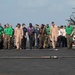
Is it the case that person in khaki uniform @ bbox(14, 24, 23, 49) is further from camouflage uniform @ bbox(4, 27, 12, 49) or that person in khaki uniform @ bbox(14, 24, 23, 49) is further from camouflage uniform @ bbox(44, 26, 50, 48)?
camouflage uniform @ bbox(44, 26, 50, 48)

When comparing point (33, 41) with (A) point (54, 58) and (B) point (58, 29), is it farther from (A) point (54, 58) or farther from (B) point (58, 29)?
(A) point (54, 58)

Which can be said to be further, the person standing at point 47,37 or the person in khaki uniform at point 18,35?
the person standing at point 47,37

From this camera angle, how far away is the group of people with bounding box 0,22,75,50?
2775 centimetres

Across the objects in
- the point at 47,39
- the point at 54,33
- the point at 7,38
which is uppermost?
the point at 54,33

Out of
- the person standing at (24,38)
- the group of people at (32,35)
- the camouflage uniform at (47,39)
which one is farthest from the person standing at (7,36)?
the camouflage uniform at (47,39)

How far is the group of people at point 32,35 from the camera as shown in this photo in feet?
91.0

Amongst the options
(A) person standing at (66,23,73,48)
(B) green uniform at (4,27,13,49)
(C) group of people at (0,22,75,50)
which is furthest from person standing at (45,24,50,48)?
(B) green uniform at (4,27,13,49)

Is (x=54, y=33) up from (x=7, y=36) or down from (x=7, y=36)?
up

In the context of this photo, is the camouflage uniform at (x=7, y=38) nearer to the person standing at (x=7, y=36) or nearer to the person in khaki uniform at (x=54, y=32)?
the person standing at (x=7, y=36)

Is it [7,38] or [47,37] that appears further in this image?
[47,37]

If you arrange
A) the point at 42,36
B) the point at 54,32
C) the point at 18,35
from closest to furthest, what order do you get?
the point at 18,35
the point at 54,32
the point at 42,36

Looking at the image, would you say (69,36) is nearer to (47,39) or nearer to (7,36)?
(47,39)

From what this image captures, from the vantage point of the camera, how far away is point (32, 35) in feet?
91.7

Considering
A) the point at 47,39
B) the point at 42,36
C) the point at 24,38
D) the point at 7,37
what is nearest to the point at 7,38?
the point at 7,37
